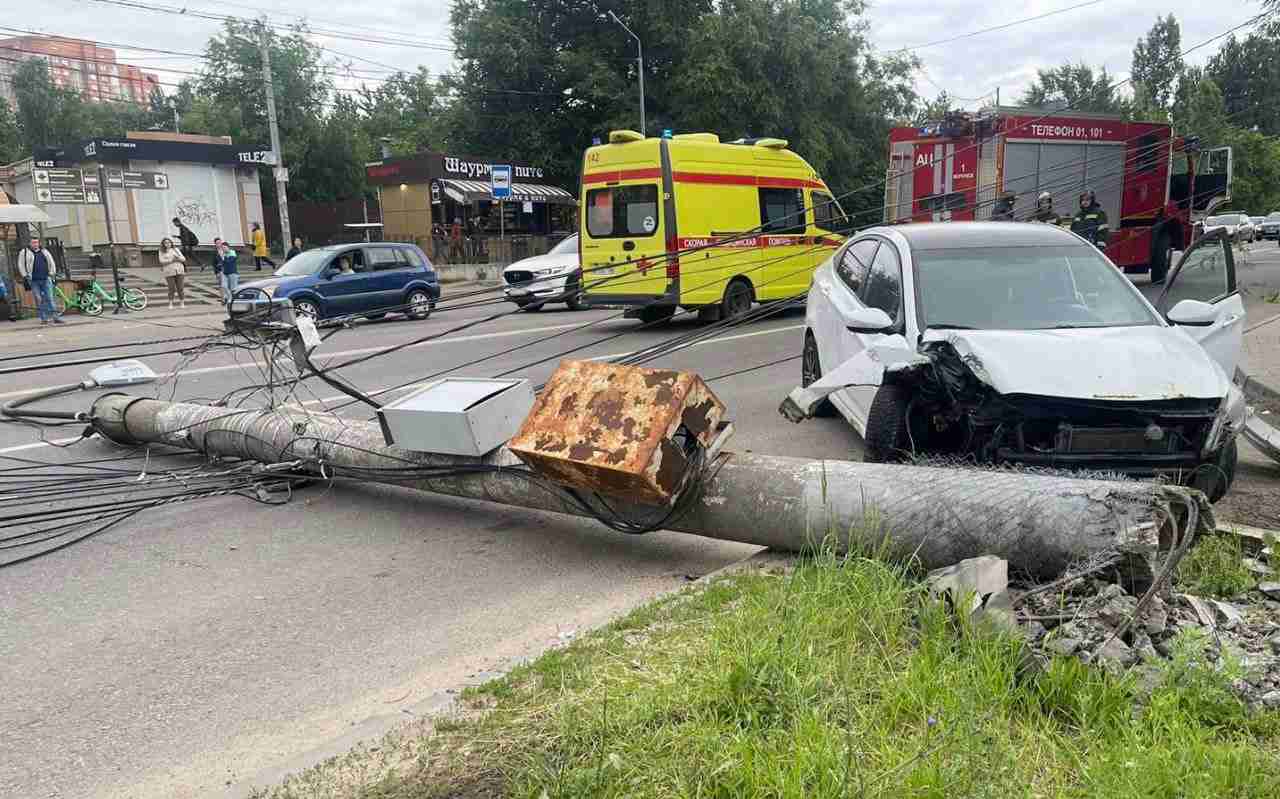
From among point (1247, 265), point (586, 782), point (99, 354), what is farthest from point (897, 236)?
point (1247, 265)

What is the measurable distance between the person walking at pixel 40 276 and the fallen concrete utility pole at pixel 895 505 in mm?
17405

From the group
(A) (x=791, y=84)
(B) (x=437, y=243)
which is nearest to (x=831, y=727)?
(B) (x=437, y=243)

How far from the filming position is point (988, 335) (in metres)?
5.12

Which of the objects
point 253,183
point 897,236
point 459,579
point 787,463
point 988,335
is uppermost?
point 253,183

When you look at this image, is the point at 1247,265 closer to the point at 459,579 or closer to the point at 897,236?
the point at 897,236

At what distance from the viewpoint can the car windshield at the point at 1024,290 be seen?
18.4 ft

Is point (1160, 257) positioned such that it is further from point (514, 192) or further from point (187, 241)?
point (187, 241)

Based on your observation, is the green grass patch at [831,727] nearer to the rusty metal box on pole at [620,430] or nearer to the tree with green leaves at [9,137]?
the rusty metal box on pole at [620,430]

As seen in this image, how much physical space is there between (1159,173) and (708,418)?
18.6m

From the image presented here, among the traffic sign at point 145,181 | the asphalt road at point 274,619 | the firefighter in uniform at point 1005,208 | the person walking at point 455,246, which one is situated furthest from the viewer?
the person walking at point 455,246

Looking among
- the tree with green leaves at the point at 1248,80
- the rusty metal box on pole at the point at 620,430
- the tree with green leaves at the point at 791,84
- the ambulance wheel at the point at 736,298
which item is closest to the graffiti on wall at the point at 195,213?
the tree with green leaves at the point at 791,84

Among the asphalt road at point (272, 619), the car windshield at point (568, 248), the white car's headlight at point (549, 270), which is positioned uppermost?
the car windshield at point (568, 248)

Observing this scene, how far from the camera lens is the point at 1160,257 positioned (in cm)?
2005

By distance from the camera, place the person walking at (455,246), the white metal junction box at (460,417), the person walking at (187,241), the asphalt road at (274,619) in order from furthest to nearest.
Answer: the person walking at (455,246) → the person walking at (187,241) → the white metal junction box at (460,417) → the asphalt road at (274,619)
